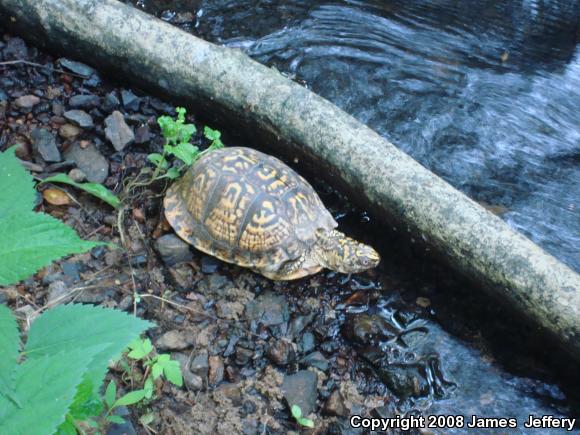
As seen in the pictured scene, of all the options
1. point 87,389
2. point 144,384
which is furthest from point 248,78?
point 87,389

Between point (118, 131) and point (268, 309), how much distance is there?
57.6 inches

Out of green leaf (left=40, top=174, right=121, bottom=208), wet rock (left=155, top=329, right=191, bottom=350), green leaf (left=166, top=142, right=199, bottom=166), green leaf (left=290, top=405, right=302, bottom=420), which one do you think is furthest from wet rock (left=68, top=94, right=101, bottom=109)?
green leaf (left=290, top=405, right=302, bottom=420)

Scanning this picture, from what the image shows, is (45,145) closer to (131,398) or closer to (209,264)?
(209,264)

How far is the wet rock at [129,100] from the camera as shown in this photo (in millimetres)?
3727

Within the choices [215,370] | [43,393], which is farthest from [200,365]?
[43,393]

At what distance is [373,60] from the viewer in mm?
4684

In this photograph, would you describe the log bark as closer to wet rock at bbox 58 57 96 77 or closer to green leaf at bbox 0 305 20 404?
wet rock at bbox 58 57 96 77

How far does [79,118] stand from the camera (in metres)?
3.50

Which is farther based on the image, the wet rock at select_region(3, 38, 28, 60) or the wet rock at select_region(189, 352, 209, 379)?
the wet rock at select_region(3, 38, 28, 60)

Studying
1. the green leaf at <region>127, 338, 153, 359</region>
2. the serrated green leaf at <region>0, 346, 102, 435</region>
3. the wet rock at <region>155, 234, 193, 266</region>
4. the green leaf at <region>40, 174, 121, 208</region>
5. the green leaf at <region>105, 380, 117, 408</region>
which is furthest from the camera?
the wet rock at <region>155, 234, 193, 266</region>

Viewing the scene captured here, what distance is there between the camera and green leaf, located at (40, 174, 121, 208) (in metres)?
3.03

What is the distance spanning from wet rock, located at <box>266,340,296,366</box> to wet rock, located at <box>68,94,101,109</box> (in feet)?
6.32

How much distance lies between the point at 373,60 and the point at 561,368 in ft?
9.12

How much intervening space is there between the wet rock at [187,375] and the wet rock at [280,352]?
385 millimetres
